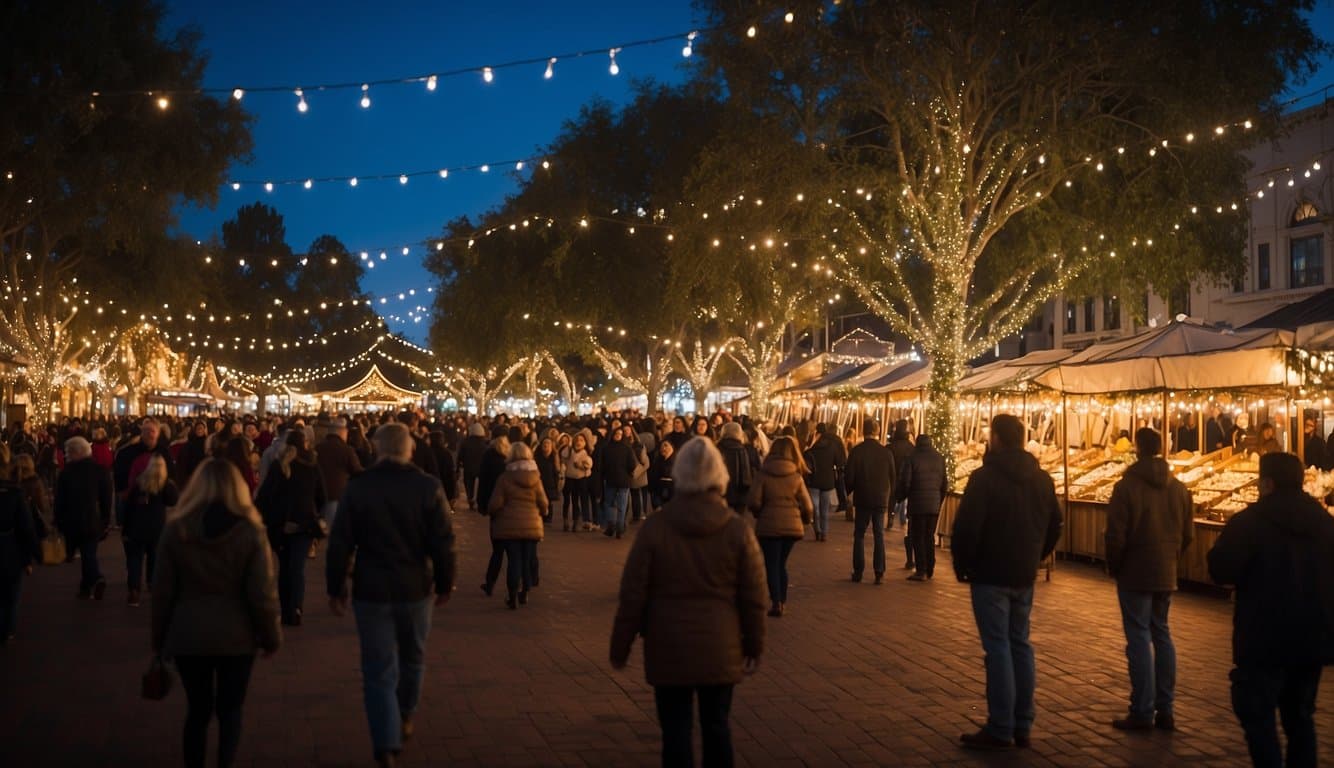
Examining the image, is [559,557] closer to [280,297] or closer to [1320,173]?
[1320,173]

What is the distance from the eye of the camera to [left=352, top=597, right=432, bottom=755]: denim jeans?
5914 millimetres

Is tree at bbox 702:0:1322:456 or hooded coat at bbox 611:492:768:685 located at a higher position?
tree at bbox 702:0:1322:456

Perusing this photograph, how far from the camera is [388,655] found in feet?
19.9

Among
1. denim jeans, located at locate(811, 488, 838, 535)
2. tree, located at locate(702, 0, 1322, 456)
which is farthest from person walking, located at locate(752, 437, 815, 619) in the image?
tree, located at locate(702, 0, 1322, 456)

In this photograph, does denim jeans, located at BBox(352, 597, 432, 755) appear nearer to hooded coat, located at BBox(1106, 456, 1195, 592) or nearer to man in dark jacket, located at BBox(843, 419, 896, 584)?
hooded coat, located at BBox(1106, 456, 1195, 592)

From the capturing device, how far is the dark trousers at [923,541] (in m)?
13.5

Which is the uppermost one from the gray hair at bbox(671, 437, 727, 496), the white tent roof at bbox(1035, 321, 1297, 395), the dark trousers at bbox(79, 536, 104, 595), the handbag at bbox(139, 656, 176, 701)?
the white tent roof at bbox(1035, 321, 1297, 395)

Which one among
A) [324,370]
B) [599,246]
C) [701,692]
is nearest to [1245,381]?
[701,692]

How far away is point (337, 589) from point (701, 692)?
2085 millimetres

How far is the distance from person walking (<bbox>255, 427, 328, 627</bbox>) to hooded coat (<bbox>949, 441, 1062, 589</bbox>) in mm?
5629

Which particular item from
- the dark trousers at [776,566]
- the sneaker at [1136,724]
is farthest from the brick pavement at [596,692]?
the dark trousers at [776,566]

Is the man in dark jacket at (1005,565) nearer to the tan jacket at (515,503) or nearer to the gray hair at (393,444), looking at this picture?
the gray hair at (393,444)

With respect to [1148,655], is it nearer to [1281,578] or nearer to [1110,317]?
[1281,578]

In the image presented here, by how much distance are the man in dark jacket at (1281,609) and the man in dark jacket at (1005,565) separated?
4.25ft
